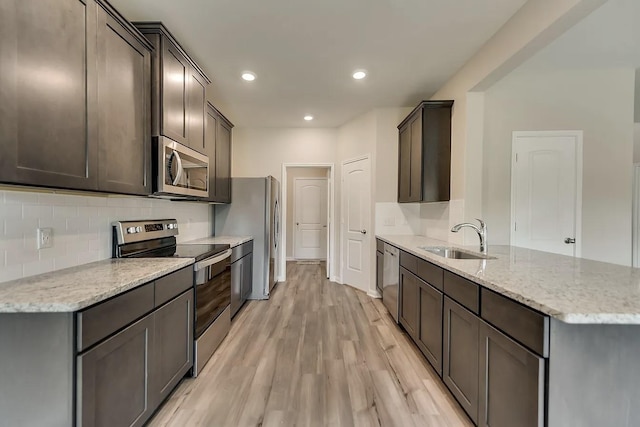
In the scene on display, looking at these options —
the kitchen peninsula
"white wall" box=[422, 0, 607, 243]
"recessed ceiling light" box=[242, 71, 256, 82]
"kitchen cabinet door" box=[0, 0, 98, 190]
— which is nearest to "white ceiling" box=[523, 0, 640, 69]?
"white wall" box=[422, 0, 607, 243]

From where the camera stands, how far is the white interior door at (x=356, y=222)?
4.22m

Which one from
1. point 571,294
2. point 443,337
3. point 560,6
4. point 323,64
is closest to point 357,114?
point 323,64

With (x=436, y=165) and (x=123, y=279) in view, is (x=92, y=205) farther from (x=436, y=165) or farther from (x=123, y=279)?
(x=436, y=165)

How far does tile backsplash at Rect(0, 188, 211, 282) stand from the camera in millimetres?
1349

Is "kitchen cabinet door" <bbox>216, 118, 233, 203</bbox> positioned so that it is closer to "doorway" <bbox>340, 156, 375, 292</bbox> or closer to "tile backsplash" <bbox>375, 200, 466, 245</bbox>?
"doorway" <bbox>340, 156, 375, 292</bbox>

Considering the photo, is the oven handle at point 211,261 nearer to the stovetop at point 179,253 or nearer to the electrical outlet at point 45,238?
the stovetop at point 179,253

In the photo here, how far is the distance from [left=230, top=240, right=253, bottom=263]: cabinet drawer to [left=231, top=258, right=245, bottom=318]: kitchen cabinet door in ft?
0.19

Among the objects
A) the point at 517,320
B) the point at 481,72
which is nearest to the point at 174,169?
the point at 517,320

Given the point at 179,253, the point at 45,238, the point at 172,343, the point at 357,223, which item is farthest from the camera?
the point at 357,223

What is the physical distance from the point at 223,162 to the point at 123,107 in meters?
1.92

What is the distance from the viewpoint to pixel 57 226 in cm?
159

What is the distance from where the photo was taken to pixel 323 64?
9.25 ft

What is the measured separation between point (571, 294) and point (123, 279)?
6.44ft

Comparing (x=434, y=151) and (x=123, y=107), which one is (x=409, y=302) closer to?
(x=434, y=151)
